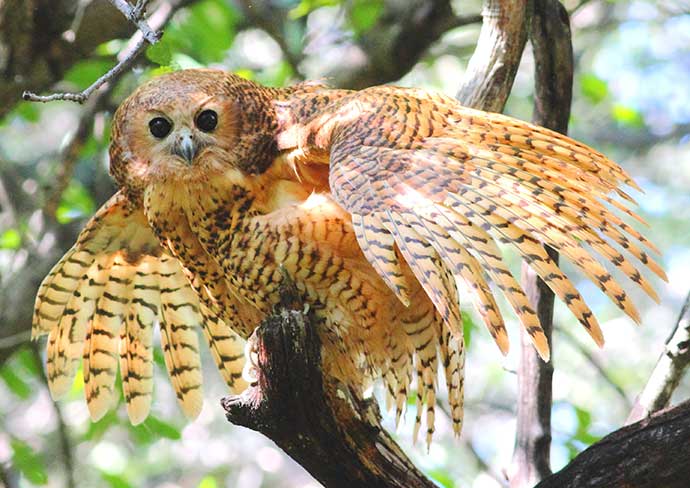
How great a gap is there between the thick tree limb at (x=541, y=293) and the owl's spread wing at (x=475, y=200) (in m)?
0.43

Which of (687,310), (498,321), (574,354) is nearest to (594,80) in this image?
(687,310)

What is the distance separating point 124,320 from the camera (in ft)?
14.1

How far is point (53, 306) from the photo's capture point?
4.16m

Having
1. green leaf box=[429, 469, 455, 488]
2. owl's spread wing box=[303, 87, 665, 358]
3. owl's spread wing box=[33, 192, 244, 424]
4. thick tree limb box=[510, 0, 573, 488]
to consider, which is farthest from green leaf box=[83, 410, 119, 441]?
owl's spread wing box=[303, 87, 665, 358]

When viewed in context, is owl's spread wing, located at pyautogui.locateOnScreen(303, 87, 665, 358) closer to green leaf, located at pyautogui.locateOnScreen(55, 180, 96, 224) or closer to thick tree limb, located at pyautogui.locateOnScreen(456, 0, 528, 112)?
thick tree limb, located at pyautogui.locateOnScreen(456, 0, 528, 112)

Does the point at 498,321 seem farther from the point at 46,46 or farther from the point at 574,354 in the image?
the point at 574,354

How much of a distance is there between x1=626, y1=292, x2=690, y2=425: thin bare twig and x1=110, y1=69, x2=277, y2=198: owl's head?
148cm

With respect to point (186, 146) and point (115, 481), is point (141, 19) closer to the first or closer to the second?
point (186, 146)

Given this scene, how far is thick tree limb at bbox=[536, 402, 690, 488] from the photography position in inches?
108

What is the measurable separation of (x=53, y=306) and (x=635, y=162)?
22.6 ft

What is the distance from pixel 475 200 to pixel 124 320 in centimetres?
186

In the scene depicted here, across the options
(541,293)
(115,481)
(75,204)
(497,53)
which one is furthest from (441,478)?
(75,204)

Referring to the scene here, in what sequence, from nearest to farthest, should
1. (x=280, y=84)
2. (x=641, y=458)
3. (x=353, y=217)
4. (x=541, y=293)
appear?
1. (x=641, y=458)
2. (x=353, y=217)
3. (x=541, y=293)
4. (x=280, y=84)

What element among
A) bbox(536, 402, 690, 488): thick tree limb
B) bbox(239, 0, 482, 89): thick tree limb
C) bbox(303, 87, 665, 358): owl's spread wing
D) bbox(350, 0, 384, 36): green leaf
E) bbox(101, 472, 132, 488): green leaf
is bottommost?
bbox(536, 402, 690, 488): thick tree limb
